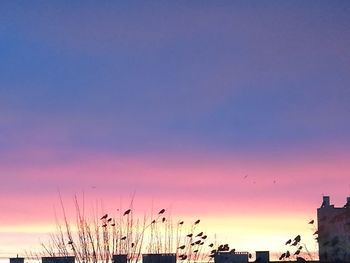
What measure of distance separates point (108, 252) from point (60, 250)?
5.05ft

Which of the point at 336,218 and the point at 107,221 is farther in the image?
the point at 107,221

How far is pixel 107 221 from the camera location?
19.4 metres

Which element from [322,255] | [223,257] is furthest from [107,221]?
[322,255]

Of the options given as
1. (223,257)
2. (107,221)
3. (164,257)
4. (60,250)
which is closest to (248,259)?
(223,257)

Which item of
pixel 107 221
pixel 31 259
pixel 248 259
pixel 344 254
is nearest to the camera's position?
pixel 344 254

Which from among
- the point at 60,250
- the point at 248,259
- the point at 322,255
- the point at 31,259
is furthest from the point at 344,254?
the point at 31,259

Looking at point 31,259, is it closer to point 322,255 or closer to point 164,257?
point 164,257

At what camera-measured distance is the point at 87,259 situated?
1916 cm

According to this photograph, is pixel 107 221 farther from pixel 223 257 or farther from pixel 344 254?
pixel 344 254

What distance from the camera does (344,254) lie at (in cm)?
1667

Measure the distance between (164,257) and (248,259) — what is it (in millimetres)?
2284

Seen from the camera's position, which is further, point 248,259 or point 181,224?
point 181,224

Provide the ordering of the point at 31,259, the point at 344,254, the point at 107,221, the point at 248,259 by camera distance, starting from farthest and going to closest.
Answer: the point at 31,259, the point at 107,221, the point at 248,259, the point at 344,254

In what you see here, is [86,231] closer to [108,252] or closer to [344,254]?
[108,252]
